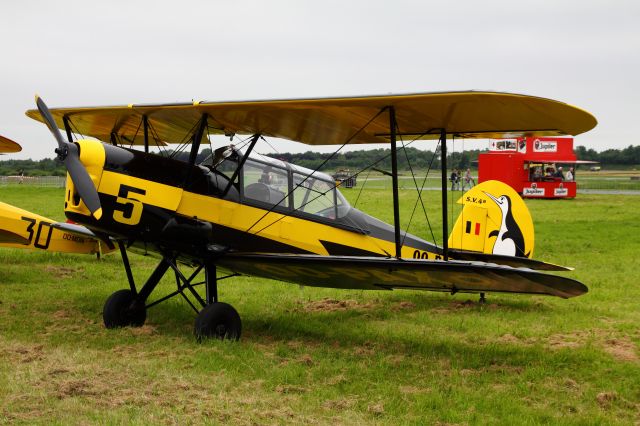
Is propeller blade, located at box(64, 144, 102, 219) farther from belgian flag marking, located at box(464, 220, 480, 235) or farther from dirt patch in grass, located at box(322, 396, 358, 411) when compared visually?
belgian flag marking, located at box(464, 220, 480, 235)

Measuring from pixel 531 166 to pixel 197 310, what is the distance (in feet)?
116

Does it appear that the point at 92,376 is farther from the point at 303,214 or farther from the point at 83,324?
the point at 303,214

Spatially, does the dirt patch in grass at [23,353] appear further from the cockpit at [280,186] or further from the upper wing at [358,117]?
the upper wing at [358,117]

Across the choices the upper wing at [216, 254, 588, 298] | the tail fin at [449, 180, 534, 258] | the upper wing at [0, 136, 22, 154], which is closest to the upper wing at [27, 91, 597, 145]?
the upper wing at [216, 254, 588, 298]

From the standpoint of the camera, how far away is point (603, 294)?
401 inches

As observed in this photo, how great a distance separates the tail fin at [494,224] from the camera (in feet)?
31.2

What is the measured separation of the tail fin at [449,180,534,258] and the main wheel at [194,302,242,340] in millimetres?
3737

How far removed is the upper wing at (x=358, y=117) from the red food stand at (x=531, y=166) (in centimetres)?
3172

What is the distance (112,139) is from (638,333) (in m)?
6.94

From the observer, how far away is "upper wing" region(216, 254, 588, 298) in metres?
6.04

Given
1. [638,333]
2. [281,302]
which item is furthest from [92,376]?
[638,333]

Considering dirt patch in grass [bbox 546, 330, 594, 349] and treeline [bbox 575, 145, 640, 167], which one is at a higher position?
treeline [bbox 575, 145, 640, 167]

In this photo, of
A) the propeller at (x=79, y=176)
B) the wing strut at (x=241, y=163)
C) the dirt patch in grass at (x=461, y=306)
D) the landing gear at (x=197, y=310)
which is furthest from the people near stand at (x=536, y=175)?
the propeller at (x=79, y=176)

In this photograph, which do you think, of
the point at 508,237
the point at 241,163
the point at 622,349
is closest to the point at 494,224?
the point at 508,237
